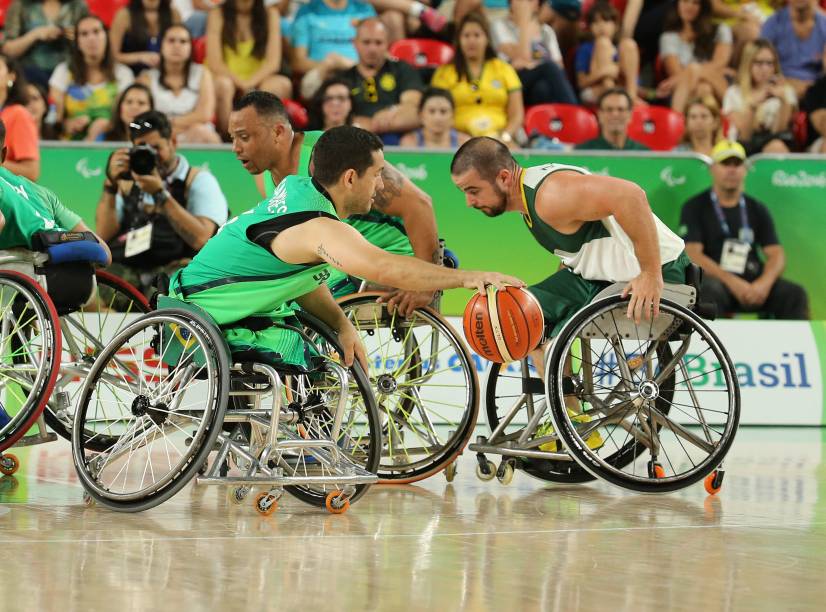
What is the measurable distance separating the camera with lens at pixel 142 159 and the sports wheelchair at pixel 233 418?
8.25 feet

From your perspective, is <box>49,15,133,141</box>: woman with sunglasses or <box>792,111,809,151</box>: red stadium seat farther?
<box>792,111,809,151</box>: red stadium seat

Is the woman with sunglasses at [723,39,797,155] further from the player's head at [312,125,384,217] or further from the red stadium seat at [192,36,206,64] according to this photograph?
the player's head at [312,125,384,217]

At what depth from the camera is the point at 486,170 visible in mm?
5559

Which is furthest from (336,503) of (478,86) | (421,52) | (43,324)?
(421,52)

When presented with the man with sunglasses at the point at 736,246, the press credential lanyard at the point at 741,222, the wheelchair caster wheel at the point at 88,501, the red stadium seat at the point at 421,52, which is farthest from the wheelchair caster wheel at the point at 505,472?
the red stadium seat at the point at 421,52

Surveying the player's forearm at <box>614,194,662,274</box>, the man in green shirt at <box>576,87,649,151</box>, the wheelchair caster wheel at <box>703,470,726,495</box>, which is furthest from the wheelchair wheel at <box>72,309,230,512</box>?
the man in green shirt at <box>576,87,649,151</box>

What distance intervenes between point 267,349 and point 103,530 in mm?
843

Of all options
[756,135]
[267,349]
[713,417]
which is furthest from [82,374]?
[756,135]

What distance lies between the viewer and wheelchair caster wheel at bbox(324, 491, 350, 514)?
4.87 metres

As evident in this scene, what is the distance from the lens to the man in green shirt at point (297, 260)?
14.6 ft

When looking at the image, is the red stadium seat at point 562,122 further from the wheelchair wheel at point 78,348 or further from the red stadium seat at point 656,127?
the wheelchair wheel at point 78,348

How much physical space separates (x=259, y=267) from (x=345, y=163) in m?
0.51

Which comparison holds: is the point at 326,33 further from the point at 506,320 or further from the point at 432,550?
the point at 432,550

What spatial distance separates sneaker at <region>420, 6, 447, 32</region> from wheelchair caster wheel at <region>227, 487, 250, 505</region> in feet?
25.3
